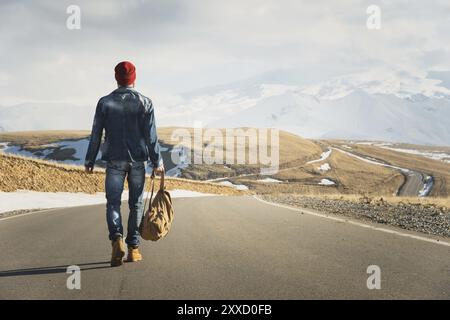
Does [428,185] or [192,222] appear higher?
[192,222]

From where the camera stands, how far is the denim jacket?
6312 mm

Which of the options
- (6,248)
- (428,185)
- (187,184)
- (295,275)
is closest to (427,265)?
(295,275)

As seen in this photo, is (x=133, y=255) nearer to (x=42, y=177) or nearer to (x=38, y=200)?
(x=38, y=200)

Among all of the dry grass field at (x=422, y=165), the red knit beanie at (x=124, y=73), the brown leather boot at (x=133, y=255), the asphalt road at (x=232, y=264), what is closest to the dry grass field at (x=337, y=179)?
the dry grass field at (x=422, y=165)

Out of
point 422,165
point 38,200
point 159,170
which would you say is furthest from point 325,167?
point 159,170

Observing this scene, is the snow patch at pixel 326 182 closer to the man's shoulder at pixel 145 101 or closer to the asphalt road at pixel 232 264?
the asphalt road at pixel 232 264

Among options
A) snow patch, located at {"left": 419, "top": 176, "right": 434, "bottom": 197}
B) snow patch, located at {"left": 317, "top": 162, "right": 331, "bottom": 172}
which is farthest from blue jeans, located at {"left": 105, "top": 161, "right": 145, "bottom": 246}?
snow patch, located at {"left": 317, "top": 162, "right": 331, "bottom": 172}

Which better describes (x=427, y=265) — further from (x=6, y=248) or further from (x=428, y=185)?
(x=428, y=185)

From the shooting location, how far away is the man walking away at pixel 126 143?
6297 millimetres

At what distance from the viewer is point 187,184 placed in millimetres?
50094

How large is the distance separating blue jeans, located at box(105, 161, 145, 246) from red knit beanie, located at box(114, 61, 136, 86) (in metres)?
1.07

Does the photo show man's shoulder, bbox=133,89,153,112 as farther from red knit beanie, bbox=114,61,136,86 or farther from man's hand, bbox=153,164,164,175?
man's hand, bbox=153,164,164,175

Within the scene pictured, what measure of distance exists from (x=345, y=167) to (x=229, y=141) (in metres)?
32.8

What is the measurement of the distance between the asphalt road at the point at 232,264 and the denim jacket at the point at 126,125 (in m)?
1.42
